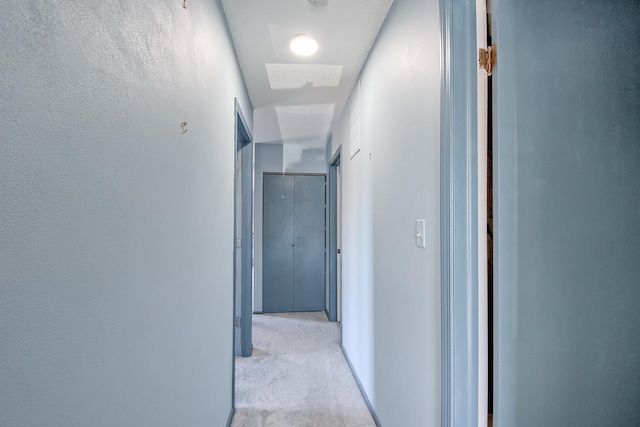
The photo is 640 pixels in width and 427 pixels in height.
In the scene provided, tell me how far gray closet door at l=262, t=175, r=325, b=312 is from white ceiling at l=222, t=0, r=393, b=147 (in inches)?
49.2

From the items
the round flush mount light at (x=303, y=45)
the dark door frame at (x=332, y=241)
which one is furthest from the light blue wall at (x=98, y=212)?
the dark door frame at (x=332, y=241)

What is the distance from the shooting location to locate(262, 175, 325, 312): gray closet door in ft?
14.7

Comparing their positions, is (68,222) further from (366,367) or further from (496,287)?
(366,367)

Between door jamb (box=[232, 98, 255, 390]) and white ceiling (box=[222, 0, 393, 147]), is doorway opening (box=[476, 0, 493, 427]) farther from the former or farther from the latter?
door jamb (box=[232, 98, 255, 390])

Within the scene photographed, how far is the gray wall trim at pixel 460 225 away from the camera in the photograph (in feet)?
3.53

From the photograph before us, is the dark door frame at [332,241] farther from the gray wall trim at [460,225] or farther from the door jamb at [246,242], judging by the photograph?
the gray wall trim at [460,225]

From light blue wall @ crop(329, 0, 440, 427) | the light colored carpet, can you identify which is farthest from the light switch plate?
the light colored carpet

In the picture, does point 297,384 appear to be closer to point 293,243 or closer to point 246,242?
point 246,242

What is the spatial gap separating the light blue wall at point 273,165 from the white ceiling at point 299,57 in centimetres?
105

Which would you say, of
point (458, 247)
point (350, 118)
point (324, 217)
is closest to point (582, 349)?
point (458, 247)

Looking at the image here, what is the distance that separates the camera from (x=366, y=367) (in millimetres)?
2232

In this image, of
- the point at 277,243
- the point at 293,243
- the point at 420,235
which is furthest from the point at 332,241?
the point at 420,235

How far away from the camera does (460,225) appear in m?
1.08

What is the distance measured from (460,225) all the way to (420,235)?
0.27 m
